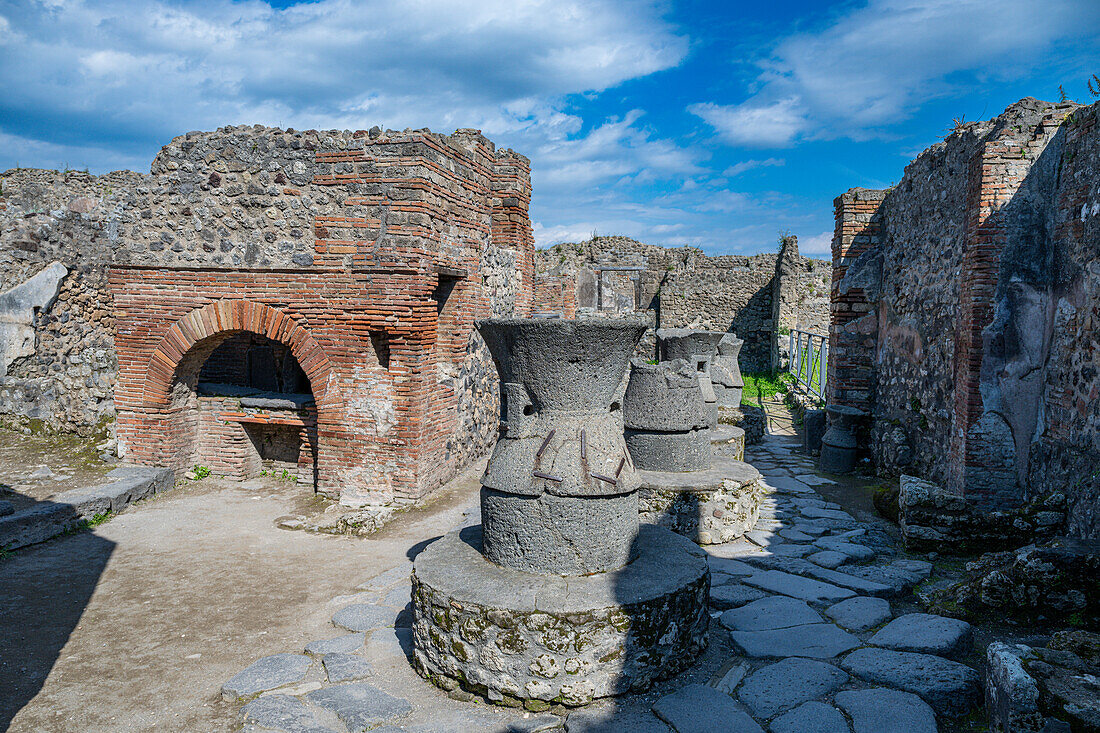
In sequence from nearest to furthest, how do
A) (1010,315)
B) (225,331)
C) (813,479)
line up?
1. (1010,315)
2. (225,331)
3. (813,479)

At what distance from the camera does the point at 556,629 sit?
10.2 feet

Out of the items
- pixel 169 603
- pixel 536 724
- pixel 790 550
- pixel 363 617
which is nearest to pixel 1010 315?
pixel 790 550

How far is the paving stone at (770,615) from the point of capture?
4.02 m

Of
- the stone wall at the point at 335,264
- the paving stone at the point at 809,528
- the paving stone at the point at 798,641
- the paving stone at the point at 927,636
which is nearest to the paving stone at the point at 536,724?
the paving stone at the point at 798,641

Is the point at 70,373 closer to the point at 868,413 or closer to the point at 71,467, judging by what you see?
the point at 71,467

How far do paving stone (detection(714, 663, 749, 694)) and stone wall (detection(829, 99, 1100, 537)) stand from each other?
3.09 m

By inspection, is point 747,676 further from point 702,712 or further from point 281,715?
point 281,715

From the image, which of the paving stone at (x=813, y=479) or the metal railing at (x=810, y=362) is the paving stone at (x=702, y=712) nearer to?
the paving stone at (x=813, y=479)

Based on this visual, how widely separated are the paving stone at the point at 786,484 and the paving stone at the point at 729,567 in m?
2.75

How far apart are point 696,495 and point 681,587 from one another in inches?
96.4

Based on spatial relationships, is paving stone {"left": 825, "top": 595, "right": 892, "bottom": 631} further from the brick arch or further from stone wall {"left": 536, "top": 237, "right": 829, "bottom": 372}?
stone wall {"left": 536, "top": 237, "right": 829, "bottom": 372}

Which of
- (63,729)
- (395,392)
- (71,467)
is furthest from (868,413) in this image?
(71,467)

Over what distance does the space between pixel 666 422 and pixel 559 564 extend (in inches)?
111

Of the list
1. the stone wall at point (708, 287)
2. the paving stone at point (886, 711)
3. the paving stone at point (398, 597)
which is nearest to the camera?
the paving stone at point (886, 711)
